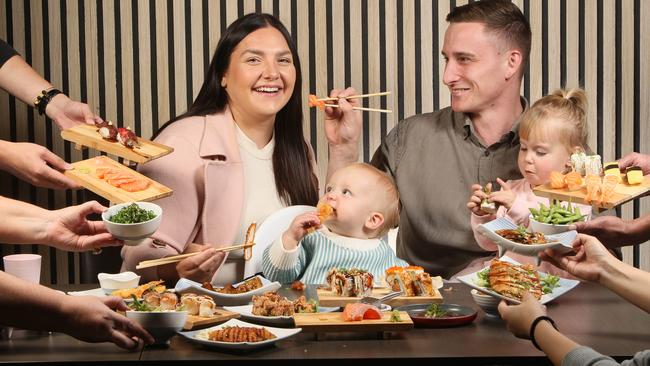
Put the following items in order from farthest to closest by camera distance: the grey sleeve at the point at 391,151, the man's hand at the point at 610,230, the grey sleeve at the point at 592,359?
the grey sleeve at the point at 391,151, the man's hand at the point at 610,230, the grey sleeve at the point at 592,359

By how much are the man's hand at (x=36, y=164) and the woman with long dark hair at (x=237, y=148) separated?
2.28ft

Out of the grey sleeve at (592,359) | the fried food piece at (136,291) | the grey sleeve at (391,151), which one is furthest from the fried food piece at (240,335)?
the grey sleeve at (391,151)

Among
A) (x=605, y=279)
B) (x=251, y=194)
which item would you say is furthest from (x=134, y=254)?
(x=605, y=279)

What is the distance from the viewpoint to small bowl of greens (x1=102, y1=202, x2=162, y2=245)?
2.95 m

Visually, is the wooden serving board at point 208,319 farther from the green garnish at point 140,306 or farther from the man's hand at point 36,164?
the man's hand at point 36,164

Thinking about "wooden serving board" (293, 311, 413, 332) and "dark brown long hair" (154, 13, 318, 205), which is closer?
"wooden serving board" (293, 311, 413, 332)

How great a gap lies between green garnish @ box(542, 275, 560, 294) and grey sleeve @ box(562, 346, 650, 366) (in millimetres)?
875

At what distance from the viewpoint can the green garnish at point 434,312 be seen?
2.78 m

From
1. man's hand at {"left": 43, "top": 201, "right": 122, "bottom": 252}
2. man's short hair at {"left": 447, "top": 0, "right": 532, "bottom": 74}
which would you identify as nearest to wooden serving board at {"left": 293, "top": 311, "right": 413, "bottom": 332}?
man's hand at {"left": 43, "top": 201, "right": 122, "bottom": 252}

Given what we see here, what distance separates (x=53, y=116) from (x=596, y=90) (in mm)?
2442

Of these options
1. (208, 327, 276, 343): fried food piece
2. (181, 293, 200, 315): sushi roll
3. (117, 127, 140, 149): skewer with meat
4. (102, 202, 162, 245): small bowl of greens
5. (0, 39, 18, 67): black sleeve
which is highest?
(0, 39, 18, 67): black sleeve

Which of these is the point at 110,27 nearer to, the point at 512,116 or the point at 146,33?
the point at 146,33

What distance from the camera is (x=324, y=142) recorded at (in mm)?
4535

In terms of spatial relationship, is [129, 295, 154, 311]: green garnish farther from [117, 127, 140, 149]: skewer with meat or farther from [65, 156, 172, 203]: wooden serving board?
[117, 127, 140, 149]: skewer with meat
